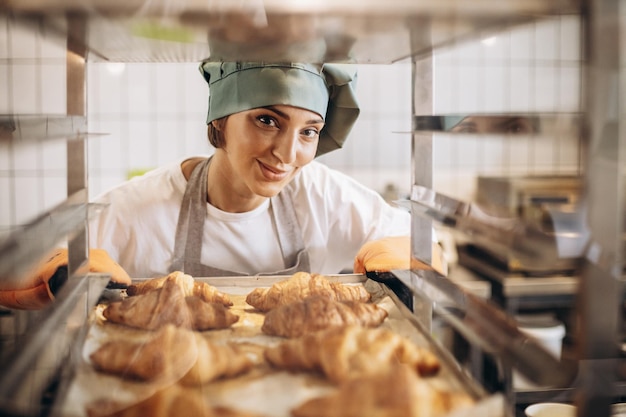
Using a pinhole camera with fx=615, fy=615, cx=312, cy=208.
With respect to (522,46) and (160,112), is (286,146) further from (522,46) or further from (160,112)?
(522,46)

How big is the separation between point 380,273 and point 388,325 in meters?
0.22

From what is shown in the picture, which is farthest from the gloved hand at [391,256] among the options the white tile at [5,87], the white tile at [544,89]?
the white tile at [544,89]

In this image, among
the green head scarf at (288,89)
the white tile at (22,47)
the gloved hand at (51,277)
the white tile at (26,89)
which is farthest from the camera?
the white tile at (26,89)

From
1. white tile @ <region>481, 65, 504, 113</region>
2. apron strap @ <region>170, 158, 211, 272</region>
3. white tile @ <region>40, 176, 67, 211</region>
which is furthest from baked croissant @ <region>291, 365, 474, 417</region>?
white tile @ <region>481, 65, 504, 113</region>

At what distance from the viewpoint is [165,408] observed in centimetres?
69

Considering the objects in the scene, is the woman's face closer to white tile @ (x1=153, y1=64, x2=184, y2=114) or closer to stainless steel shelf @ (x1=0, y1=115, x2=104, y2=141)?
white tile @ (x1=153, y1=64, x2=184, y2=114)

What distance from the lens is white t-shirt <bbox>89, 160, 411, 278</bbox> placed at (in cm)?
111

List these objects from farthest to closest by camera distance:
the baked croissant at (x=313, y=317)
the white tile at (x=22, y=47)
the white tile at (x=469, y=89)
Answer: the white tile at (x=469, y=89)
the white tile at (x=22, y=47)
the baked croissant at (x=313, y=317)

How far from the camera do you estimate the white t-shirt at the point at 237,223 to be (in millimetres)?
1111

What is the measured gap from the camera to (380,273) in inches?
45.7

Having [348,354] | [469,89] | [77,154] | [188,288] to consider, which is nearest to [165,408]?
[348,354]

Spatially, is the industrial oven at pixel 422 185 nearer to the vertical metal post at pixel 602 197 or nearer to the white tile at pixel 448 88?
the vertical metal post at pixel 602 197

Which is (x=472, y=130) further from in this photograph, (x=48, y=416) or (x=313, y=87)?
(x=48, y=416)

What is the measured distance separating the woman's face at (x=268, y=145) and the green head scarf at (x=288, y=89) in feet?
0.05
